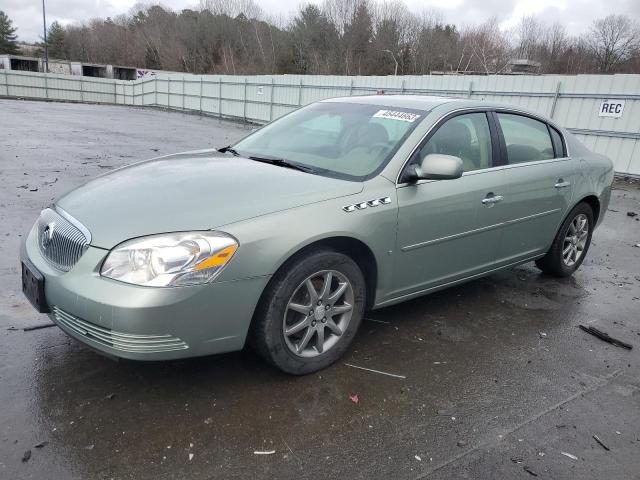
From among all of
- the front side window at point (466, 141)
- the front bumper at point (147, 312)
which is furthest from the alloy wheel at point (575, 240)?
the front bumper at point (147, 312)

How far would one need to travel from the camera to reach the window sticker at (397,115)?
3548 mm

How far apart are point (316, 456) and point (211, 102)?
A: 28.6 metres

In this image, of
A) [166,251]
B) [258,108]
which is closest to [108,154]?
[166,251]

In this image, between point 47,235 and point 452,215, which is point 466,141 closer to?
point 452,215

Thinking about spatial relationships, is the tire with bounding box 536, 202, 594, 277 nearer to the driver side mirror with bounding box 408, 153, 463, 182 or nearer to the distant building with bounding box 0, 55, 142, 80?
the driver side mirror with bounding box 408, 153, 463, 182

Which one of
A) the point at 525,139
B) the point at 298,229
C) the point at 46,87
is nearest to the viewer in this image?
the point at 298,229

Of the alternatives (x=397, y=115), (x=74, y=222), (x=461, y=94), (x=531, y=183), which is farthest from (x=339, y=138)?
(x=461, y=94)

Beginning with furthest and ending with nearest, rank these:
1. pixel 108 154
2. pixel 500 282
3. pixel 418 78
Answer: pixel 418 78 < pixel 108 154 < pixel 500 282

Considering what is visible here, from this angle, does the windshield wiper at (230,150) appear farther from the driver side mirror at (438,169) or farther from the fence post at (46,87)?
the fence post at (46,87)

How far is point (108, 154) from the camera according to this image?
11578 millimetres

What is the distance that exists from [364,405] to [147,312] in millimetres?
1243

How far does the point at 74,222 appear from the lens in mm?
2699

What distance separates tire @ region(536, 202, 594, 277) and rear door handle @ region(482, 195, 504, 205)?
4.01ft

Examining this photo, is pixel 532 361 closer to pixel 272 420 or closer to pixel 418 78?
pixel 272 420
